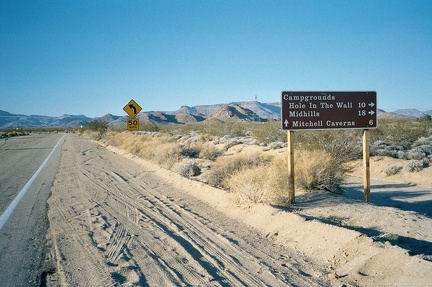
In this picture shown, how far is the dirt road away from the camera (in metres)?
5.04

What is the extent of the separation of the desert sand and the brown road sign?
2132mm

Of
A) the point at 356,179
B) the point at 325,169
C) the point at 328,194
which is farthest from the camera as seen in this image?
the point at 356,179

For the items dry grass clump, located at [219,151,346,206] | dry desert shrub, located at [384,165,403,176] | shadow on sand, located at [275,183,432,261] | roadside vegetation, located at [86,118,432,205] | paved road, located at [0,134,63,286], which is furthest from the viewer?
dry desert shrub, located at [384,165,403,176]

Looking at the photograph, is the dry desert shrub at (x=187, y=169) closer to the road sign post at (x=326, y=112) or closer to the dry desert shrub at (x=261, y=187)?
the dry desert shrub at (x=261, y=187)

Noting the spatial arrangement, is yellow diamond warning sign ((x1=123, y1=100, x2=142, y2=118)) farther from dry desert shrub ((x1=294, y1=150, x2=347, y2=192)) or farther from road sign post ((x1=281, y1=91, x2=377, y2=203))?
road sign post ((x1=281, y1=91, x2=377, y2=203))

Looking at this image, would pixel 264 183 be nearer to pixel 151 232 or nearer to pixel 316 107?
pixel 316 107

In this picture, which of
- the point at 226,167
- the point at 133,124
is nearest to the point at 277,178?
the point at 226,167

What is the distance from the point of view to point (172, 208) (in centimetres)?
934

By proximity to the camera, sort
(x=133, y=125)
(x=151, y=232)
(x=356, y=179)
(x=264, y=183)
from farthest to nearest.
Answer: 1. (x=133, y=125)
2. (x=356, y=179)
3. (x=264, y=183)
4. (x=151, y=232)

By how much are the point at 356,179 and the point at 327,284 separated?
12787 mm

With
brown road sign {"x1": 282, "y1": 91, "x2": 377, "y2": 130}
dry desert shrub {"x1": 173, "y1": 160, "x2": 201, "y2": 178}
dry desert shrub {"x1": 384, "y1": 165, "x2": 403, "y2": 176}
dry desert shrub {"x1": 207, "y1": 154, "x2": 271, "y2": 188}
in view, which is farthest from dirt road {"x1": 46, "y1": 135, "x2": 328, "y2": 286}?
dry desert shrub {"x1": 384, "y1": 165, "x2": 403, "y2": 176}

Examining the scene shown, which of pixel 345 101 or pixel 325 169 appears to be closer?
pixel 345 101

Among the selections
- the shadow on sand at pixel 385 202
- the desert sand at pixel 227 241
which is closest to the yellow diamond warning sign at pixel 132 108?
the desert sand at pixel 227 241

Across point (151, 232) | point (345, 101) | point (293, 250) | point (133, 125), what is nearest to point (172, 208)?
point (151, 232)
